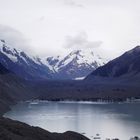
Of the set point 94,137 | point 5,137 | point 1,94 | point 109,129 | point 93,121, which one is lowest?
point 5,137

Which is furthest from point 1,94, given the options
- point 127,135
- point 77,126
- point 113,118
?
point 127,135

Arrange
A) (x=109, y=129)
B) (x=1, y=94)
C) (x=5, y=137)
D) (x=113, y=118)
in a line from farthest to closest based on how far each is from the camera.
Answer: (x=1, y=94) → (x=113, y=118) → (x=109, y=129) → (x=5, y=137)

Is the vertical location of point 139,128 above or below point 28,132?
above

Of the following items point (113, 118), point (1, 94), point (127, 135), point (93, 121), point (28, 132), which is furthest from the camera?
point (1, 94)

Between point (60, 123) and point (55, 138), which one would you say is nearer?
point (55, 138)

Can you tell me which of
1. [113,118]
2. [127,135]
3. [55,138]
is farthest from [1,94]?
[55,138]

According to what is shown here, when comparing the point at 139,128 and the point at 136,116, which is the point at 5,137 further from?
the point at 136,116

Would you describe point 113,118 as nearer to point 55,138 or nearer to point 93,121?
point 93,121

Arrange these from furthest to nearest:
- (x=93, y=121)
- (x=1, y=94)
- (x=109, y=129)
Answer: (x=1, y=94), (x=93, y=121), (x=109, y=129)

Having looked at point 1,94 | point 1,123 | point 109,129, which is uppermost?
point 1,94
